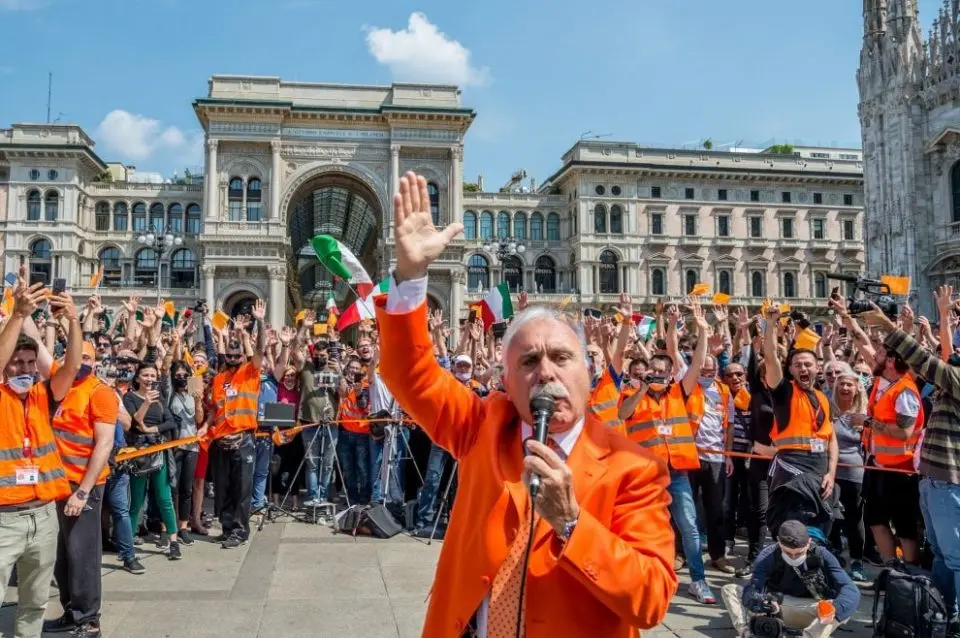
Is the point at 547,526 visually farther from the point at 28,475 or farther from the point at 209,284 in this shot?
the point at 209,284

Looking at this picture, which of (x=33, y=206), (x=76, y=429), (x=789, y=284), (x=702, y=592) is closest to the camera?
(x=76, y=429)

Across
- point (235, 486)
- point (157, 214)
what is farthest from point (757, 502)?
point (157, 214)

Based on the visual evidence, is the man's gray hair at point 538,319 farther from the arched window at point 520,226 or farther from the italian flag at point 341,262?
the arched window at point 520,226

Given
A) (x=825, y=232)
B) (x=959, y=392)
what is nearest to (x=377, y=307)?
(x=959, y=392)

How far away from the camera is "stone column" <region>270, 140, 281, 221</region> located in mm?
46594

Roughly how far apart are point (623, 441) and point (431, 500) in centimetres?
727

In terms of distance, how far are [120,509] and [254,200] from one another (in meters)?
43.0

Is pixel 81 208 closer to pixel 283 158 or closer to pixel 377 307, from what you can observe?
pixel 283 158

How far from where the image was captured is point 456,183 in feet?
158

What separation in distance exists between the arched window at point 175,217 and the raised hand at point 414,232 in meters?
55.4

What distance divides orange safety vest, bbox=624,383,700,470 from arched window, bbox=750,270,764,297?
177 ft

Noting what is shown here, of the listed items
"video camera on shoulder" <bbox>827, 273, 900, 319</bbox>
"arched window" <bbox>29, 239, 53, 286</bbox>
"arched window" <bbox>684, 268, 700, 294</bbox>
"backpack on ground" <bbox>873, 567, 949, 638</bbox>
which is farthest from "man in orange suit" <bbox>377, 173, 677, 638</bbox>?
"arched window" <bbox>684, 268, 700, 294</bbox>

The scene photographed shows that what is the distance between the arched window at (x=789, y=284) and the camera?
58344 millimetres

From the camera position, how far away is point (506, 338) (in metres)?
2.61
